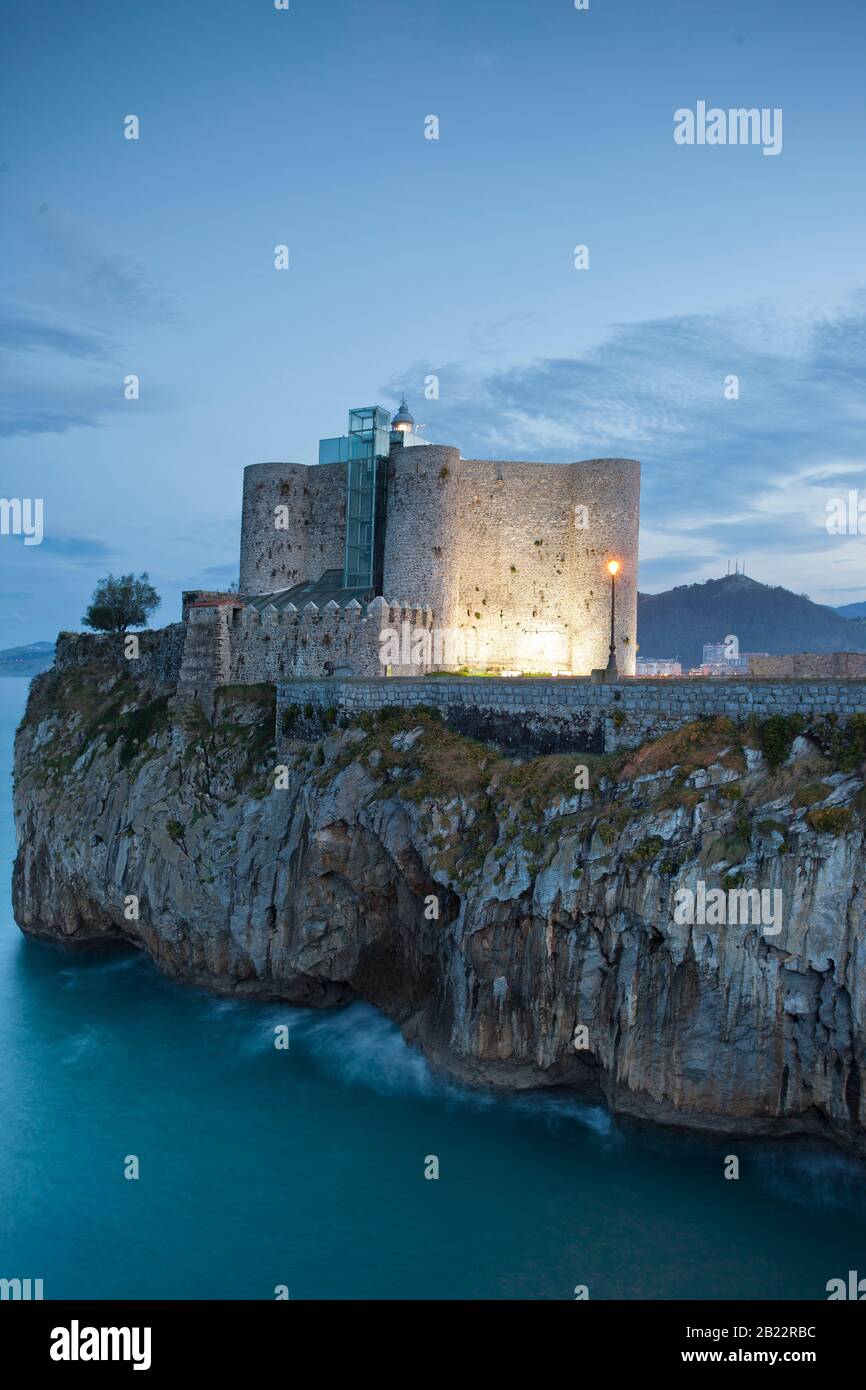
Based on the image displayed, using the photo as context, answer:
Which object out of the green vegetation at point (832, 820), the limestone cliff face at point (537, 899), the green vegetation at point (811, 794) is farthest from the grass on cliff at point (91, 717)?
the green vegetation at point (832, 820)

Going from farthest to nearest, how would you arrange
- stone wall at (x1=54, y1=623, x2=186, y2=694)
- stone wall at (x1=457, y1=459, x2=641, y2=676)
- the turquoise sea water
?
stone wall at (x1=54, y1=623, x2=186, y2=694), stone wall at (x1=457, y1=459, x2=641, y2=676), the turquoise sea water

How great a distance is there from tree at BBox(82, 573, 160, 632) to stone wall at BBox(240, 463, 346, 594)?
14.0 metres

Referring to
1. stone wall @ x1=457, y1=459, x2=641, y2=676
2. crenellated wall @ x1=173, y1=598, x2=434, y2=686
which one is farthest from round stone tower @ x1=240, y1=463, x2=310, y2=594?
stone wall @ x1=457, y1=459, x2=641, y2=676

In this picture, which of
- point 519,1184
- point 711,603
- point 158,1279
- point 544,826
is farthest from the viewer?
point 711,603

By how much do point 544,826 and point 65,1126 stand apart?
1559 centimetres

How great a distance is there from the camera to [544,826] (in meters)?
26.4

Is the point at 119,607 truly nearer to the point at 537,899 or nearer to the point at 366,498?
the point at 366,498

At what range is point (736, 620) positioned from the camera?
141500mm

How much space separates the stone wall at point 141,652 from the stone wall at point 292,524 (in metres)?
3.95

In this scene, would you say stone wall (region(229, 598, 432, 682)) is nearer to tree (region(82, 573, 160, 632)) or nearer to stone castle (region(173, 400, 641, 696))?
stone castle (region(173, 400, 641, 696))

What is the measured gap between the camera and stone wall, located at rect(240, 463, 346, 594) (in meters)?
43.3

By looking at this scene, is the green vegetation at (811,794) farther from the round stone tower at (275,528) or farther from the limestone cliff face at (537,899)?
the round stone tower at (275,528)
